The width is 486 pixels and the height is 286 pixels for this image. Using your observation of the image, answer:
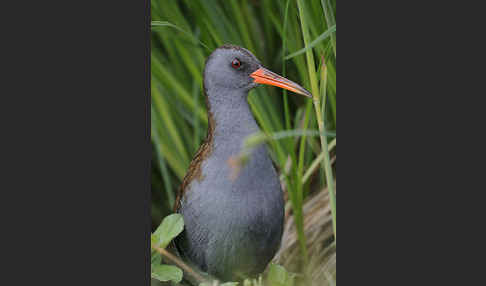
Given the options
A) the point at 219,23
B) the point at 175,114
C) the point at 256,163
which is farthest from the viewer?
the point at 175,114

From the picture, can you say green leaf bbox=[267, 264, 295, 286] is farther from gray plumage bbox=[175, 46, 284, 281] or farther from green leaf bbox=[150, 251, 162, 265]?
green leaf bbox=[150, 251, 162, 265]

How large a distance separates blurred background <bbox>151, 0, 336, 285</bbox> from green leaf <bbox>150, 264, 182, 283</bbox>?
42cm

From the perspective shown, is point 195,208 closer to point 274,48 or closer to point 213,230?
point 213,230

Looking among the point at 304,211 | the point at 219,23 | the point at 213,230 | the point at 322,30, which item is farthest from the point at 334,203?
the point at 219,23

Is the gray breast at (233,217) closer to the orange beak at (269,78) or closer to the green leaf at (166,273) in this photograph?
the green leaf at (166,273)

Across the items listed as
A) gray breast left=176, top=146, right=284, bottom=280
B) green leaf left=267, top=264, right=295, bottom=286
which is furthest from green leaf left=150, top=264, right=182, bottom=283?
green leaf left=267, top=264, right=295, bottom=286

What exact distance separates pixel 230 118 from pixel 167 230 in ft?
2.69

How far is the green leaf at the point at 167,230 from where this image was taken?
15.0 feet

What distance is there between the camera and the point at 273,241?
472 cm

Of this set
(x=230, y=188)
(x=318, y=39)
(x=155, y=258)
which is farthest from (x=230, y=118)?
(x=155, y=258)

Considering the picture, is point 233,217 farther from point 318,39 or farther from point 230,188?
point 318,39

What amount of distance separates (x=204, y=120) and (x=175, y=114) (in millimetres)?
260

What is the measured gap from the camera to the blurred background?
475 centimetres

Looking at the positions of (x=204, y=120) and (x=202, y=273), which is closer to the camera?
(x=202, y=273)
